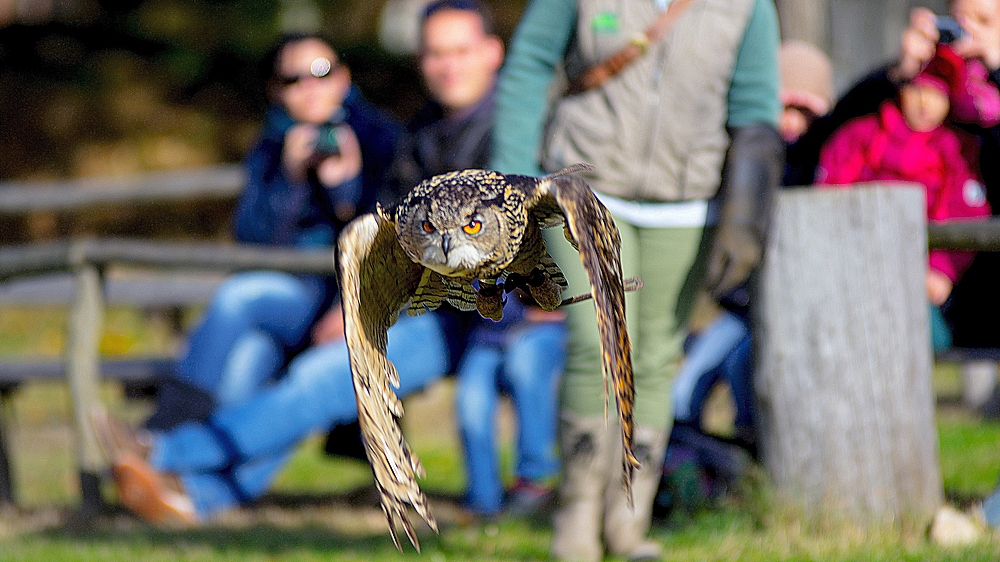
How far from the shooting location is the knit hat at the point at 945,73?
9.23ft

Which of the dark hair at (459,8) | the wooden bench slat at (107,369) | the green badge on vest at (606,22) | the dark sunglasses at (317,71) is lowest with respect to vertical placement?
the wooden bench slat at (107,369)

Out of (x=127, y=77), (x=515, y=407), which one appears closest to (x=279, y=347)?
(x=515, y=407)

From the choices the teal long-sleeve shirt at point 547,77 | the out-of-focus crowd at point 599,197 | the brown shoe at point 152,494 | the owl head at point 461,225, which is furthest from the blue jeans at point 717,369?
the owl head at point 461,225

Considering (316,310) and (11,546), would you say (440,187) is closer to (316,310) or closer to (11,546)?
(316,310)

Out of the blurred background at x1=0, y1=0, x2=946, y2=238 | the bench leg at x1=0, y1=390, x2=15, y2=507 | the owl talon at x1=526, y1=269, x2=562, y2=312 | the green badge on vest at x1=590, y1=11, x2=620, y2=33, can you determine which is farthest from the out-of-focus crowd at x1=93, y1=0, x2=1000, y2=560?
the blurred background at x1=0, y1=0, x2=946, y2=238

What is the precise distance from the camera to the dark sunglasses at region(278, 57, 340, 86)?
3.46m

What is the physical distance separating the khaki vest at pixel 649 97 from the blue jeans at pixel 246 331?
1.50m

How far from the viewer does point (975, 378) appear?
5.11 meters

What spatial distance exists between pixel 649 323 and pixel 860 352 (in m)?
0.69

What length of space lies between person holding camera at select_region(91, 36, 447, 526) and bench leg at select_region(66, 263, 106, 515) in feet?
0.43

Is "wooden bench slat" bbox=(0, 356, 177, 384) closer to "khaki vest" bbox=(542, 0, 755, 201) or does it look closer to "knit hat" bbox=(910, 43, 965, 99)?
"khaki vest" bbox=(542, 0, 755, 201)

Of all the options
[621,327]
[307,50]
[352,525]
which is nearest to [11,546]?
[352,525]

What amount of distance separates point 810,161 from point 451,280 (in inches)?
79.9

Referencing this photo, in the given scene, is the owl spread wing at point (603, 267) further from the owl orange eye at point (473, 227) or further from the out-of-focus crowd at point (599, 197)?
the out-of-focus crowd at point (599, 197)
